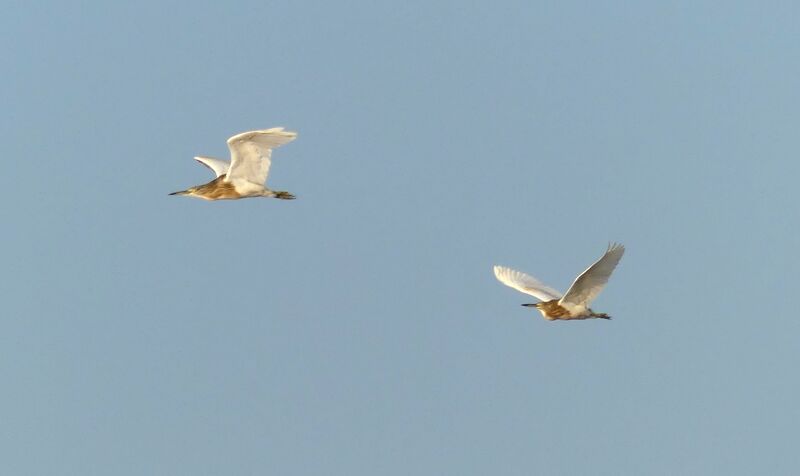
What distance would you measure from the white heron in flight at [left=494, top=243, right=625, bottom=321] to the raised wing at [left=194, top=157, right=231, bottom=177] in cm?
1141

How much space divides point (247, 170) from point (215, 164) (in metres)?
6.78

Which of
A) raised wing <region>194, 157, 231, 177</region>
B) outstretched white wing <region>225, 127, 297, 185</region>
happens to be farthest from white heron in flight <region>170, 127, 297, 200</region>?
raised wing <region>194, 157, 231, 177</region>

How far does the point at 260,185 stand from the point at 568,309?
11734 millimetres

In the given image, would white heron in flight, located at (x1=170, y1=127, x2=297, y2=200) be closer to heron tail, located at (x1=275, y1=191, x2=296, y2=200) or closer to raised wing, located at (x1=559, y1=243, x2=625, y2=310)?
heron tail, located at (x1=275, y1=191, x2=296, y2=200)

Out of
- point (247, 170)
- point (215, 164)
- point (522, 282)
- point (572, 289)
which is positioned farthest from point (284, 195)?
A: point (522, 282)

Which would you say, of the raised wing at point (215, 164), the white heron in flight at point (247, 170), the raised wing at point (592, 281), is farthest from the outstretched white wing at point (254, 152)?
the raised wing at point (592, 281)

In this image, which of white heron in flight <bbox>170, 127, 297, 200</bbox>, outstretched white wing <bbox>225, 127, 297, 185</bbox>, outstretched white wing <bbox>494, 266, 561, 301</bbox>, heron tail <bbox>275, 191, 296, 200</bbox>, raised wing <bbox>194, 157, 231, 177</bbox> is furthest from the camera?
outstretched white wing <bbox>494, 266, 561, 301</bbox>

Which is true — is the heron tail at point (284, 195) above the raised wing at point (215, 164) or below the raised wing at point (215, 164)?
below

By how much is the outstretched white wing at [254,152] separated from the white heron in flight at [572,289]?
35.6 ft

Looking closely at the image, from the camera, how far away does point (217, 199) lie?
53.5 metres

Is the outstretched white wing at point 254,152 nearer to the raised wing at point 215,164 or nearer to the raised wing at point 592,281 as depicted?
the raised wing at point 215,164

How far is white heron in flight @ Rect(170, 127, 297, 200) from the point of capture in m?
49.0

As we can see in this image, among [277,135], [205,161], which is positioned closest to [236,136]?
[277,135]

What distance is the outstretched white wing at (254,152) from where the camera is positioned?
4869cm
